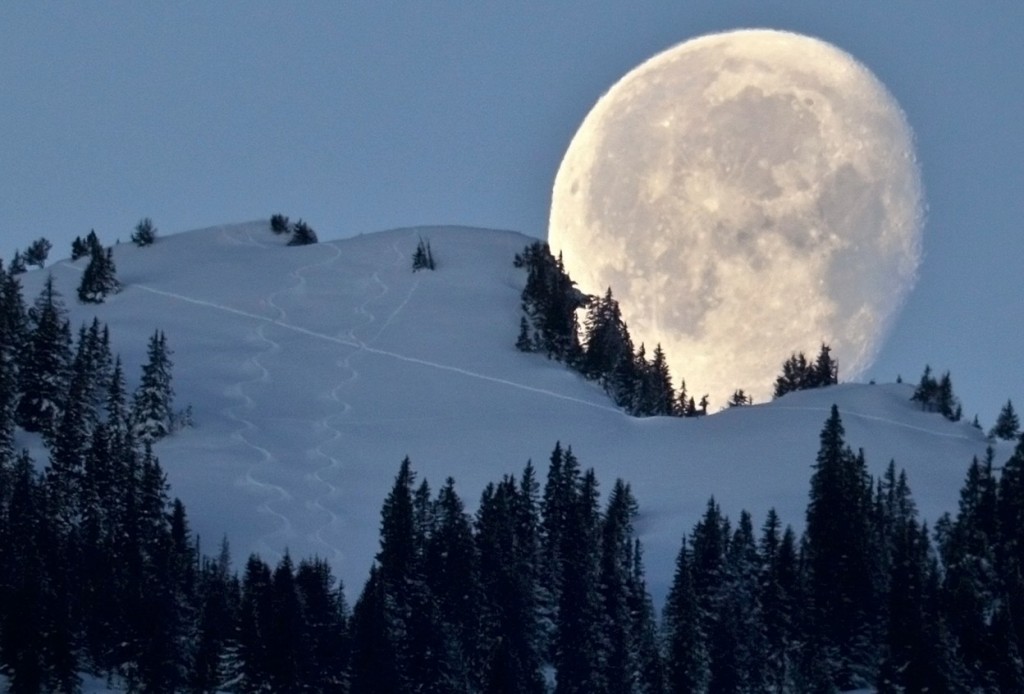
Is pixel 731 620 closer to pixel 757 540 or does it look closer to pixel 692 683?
pixel 692 683

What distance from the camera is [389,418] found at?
157 metres

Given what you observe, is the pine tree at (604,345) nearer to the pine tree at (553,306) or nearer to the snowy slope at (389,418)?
the pine tree at (553,306)

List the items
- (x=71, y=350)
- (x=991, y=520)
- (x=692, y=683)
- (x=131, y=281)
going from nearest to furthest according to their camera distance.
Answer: (x=692, y=683), (x=991, y=520), (x=71, y=350), (x=131, y=281)

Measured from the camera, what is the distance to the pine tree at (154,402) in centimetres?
14825

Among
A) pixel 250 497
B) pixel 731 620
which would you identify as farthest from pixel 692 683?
pixel 250 497

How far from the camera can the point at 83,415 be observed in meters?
141

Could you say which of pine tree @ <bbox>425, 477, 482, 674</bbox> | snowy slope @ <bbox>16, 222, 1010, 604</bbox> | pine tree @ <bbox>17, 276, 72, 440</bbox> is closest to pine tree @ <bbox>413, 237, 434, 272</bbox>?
snowy slope @ <bbox>16, 222, 1010, 604</bbox>

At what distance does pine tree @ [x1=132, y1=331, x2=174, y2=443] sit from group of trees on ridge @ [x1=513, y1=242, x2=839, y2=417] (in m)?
29.5

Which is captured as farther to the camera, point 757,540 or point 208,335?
point 208,335

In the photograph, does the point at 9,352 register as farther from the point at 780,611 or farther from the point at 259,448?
the point at 780,611

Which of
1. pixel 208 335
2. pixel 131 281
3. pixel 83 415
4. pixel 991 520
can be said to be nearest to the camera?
pixel 991 520

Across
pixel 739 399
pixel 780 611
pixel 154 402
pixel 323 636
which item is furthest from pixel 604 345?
pixel 323 636

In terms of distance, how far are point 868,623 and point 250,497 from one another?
4179 cm

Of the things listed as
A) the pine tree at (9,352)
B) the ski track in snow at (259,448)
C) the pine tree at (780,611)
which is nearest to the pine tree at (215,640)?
the ski track in snow at (259,448)
